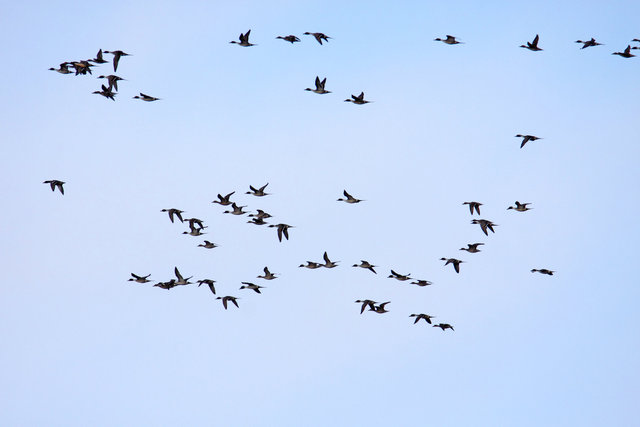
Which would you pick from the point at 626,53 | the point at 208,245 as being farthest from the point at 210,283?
the point at 626,53

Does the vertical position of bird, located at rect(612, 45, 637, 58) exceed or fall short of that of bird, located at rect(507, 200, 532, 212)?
it exceeds it

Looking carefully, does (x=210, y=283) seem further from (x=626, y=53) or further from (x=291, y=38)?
(x=626, y=53)

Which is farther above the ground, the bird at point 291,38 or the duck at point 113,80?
the bird at point 291,38

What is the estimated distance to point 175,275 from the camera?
6981cm

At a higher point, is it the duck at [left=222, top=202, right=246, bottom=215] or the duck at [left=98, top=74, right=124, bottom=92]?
the duck at [left=98, top=74, right=124, bottom=92]

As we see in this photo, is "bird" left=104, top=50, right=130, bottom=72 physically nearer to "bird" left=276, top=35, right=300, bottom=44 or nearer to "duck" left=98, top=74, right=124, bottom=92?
"duck" left=98, top=74, right=124, bottom=92

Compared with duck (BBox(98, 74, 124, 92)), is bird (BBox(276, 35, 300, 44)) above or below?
above

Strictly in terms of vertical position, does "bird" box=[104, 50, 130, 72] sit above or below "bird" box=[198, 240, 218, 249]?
above

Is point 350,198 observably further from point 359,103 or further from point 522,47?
point 522,47

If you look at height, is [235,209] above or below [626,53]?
below

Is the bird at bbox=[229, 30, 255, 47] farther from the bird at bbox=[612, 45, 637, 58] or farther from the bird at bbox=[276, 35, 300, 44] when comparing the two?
the bird at bbox=[612, 45, 637, 58]

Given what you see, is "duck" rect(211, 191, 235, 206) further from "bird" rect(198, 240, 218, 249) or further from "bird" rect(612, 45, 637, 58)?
"bird" rect(612, 45, 637, 58)

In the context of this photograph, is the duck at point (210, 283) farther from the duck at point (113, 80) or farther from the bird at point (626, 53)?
the bird at point (626, 53)

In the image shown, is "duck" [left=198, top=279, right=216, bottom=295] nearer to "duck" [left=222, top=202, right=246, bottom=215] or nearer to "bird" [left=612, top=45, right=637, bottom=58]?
"duck" [left=222, top=202, right=246, bottom=215]
